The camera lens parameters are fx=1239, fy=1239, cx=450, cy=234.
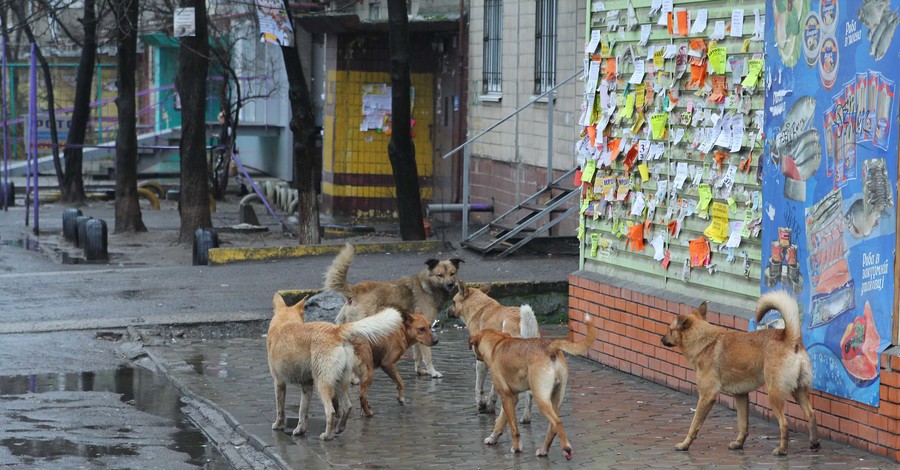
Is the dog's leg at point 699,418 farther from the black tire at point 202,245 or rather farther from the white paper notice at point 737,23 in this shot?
the black tire at point 202,245

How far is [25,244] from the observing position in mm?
21797

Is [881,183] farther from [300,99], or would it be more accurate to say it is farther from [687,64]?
[300,99]

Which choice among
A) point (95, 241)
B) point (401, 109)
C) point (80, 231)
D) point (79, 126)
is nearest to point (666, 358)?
point (401, 109)

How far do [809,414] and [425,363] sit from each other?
4.06 metres

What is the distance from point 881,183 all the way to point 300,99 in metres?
12.4

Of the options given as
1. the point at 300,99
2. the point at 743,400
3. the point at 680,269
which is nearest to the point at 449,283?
the point at 680,269

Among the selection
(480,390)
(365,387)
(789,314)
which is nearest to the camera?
(789,314)

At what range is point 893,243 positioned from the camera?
288 inches

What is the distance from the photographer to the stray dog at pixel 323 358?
830 cm

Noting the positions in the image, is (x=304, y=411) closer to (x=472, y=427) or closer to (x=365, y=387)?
(x=365, y=387)

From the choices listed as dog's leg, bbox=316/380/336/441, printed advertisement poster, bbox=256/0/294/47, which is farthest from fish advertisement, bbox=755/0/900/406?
printed advertisement poster, bbox=256/0/294/47

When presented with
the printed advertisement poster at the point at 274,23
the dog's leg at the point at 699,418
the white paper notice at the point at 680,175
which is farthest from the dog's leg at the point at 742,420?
the printed advertisement poster at the point at 274,23

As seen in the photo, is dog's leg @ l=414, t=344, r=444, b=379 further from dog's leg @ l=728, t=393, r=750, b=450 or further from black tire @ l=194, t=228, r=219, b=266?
black tire @ l=194, t=228, r=219, b=266

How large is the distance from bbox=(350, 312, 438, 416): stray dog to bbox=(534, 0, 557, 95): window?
9839 mm
